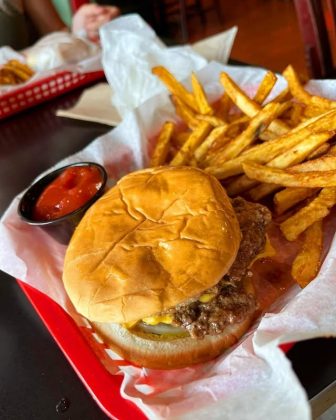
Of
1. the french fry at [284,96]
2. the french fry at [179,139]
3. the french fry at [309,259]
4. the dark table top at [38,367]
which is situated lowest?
the dark table top at [38,367]

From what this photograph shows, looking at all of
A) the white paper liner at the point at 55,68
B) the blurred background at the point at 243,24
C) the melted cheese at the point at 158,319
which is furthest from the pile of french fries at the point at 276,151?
the blurred background at the point at 243,24

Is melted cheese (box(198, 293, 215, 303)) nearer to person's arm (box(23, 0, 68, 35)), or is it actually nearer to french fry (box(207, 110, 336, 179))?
french fry (box(207, 110, 336, 179))

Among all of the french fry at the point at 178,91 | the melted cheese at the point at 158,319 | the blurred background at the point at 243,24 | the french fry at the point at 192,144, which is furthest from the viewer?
the blurred background at the point at 243,24

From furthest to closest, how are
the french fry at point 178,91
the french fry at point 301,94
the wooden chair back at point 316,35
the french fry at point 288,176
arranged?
the wooden chair back at point 316,35 → the french fry at point 178,91 → the french fry at point 301,94 → the french fry at point 288,176

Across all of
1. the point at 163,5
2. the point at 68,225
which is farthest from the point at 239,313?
the point at 163,5

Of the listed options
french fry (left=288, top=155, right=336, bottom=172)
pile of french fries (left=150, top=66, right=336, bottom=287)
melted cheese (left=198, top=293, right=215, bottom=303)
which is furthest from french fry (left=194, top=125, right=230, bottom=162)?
melted cheese (left=198, top=293, right=215, bottom=303)

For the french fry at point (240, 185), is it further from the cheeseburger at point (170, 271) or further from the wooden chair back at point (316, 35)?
the wooden chair back at point (316, 35)

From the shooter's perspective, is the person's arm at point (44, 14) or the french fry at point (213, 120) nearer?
the french fry at point (213, 120)
